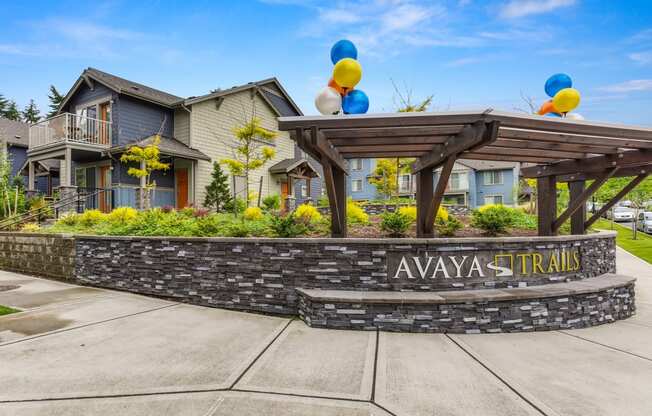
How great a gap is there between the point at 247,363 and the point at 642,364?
4.18 meters

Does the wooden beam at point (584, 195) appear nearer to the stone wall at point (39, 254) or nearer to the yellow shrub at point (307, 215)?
the yellow shrub at point (307, 215)

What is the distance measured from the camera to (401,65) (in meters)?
12.7

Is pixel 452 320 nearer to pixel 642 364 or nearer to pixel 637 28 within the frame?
pixel 642 364

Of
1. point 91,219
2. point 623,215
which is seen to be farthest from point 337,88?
point 623,215

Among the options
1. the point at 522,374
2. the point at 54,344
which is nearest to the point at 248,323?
the point at 54,344

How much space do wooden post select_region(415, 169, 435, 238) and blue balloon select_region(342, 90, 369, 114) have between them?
179cm

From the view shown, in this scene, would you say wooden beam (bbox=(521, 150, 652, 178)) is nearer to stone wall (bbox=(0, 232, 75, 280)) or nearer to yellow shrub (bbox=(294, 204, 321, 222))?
yellow shrub (bbox=(294, 204, 321, 222))

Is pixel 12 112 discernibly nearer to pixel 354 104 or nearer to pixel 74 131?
pixel 74 131

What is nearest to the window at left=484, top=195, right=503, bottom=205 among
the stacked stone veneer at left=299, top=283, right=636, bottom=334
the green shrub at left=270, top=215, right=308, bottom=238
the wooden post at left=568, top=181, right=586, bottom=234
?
the wooden post at left=568, top=181, right=586, bottom=234

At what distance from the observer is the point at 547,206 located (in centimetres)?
665

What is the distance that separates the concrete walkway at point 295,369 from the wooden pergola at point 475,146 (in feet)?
6.52

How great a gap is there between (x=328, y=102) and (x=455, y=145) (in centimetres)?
186

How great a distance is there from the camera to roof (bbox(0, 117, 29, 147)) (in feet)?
63.3

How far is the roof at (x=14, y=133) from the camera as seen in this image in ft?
63.3
